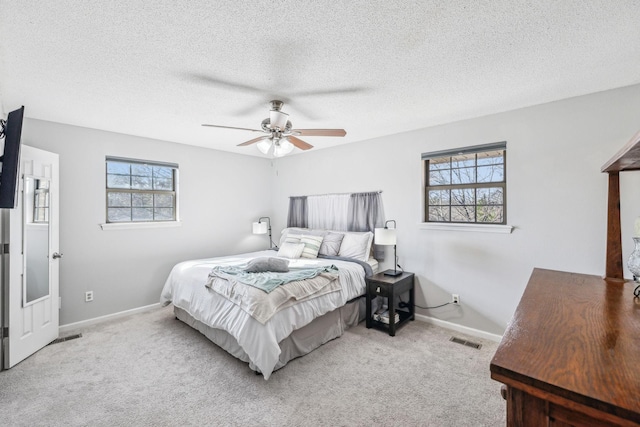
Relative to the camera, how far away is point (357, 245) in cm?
384

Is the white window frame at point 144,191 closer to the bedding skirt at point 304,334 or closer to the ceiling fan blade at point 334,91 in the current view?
the bedding skirt at point 304,334

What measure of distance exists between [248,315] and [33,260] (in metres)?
2.33

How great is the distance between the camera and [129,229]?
12.4 feet

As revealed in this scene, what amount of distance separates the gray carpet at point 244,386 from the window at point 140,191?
1.62 m

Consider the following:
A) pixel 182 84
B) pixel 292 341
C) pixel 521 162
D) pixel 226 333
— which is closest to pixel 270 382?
pixel 292 341

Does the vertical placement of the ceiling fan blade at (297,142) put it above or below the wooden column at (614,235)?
above

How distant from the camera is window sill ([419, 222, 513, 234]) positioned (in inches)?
117

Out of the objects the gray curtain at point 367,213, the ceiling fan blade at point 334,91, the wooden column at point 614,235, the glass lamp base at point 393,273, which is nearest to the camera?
the wooden column at point 614,235

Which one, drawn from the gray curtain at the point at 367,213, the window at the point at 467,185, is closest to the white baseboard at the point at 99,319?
the gray curtain at the point at 367,213

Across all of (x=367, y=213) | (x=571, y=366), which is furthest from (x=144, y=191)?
(x=571, y=366)

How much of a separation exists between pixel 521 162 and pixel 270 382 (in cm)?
310

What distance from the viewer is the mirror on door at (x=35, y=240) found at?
2723mm

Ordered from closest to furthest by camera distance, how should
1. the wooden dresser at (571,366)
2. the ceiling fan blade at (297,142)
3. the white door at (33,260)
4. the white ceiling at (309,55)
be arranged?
the wooden dresser at (571,366), the white ceiling at (309,55), the white door at (33,260), the ceiling fan blade at (297,142)

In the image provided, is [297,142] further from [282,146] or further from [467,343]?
[467,343]
